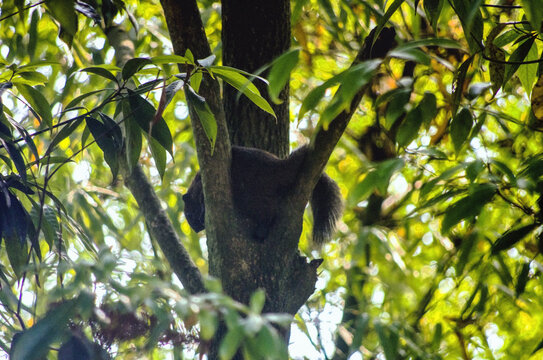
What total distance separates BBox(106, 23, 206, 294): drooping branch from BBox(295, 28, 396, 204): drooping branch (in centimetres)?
52

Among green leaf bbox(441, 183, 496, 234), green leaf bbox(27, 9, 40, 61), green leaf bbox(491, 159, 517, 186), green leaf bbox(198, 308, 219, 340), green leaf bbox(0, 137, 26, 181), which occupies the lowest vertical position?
green leaf bbox(441, 183, 496, 234)

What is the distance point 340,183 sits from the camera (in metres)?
3.11

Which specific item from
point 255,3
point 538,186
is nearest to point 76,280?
point 538,186

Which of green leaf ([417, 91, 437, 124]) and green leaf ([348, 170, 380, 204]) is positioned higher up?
green leaf ([417, 91, 437, 124])

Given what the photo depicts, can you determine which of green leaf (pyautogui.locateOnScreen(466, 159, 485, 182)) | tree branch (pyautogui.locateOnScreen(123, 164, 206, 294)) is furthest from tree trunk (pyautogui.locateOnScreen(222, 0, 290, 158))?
green leaf (pyautogui.locateOnScreen(466, 159, 485, 182))

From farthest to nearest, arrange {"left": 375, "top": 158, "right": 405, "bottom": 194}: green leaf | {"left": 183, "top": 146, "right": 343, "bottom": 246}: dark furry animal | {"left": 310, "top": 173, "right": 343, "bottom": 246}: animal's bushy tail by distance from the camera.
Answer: {"left": 310, "top": 173, "right": 343, "bottom": 246}: animal's bushy tail < {"left": 183, "top": 146, "right": 343, "bottom": 246}: dark furry animal < {"left": 375, "top": 158, "right": 405, "bottom": 194}: green leaf

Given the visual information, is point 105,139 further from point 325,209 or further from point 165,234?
point 325,209

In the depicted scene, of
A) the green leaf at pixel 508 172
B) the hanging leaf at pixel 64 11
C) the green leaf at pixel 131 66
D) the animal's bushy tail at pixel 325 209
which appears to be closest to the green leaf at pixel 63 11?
the hanging leaf at pixel 64 11

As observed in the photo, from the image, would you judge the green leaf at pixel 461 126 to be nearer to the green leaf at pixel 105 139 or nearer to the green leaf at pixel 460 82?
the green leaf at pixel 460 82

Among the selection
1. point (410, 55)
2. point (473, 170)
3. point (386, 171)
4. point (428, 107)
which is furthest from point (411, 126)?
point (410, 55)

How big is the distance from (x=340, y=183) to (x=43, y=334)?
2446 millimetres

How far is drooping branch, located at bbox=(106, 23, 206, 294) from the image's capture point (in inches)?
72.6

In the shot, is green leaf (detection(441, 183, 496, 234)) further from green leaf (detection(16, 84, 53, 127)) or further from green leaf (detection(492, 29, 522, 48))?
green leaf (detection(16, 84, 53, 127))

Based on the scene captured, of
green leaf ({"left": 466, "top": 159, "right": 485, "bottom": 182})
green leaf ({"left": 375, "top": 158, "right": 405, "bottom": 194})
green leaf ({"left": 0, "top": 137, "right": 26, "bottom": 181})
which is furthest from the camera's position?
green leaf ({"left": 0, "top": 137, "right": 26, "bottom": 181})
